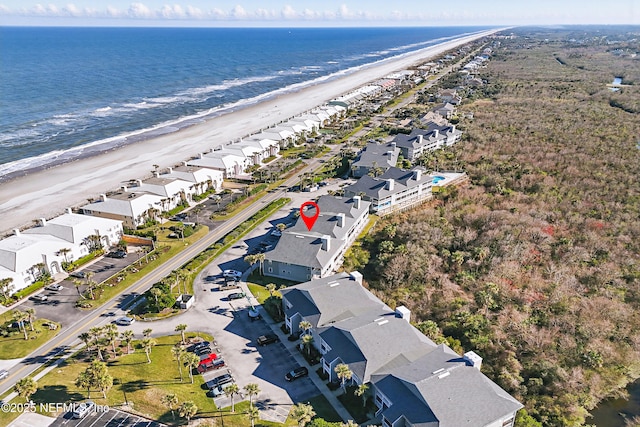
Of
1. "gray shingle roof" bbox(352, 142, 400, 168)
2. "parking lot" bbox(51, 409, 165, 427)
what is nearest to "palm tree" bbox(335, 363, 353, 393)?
"parking lot" bbox(51, 409, 165, 427)

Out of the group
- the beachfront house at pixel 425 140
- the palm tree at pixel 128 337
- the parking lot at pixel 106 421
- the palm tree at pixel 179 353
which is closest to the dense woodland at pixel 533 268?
the beachfront house at pixel 425 140

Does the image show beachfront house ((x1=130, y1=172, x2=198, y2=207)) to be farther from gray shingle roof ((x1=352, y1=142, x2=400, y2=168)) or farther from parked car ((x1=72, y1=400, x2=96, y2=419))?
parked car ((x1=72, y1=400, x2=96, y2=419))

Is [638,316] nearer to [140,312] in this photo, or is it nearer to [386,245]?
[386,245]

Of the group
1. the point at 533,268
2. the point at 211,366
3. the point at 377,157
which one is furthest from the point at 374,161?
the point at 211,366

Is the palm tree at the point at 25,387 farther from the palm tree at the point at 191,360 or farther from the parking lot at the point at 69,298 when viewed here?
the parking lot at the point at 69,298

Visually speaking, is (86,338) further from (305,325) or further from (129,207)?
(129,207)
